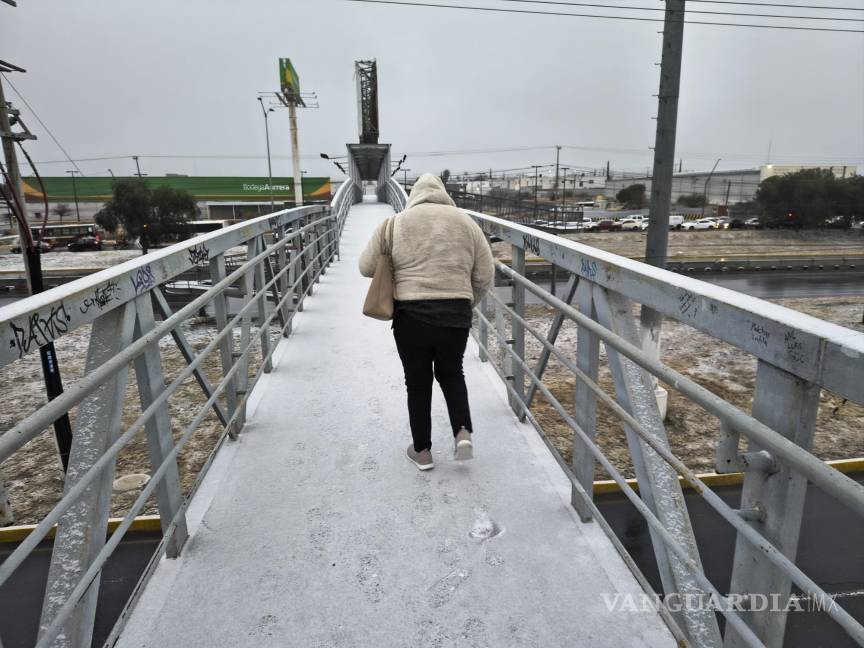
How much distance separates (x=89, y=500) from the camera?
5.82 ft

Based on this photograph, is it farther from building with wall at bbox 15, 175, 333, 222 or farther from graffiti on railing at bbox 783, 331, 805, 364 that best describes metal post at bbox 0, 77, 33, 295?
building with wall at bbox 15, 175, 333, 222

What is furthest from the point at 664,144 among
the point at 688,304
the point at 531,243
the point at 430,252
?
the point at 688,304

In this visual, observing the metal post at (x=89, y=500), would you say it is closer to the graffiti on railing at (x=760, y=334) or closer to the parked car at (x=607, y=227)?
the graffiti on railing at (x=760, y=334)

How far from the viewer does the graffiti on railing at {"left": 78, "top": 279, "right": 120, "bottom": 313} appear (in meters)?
1.69

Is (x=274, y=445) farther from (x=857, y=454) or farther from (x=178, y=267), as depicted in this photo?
(x=857, y=454)

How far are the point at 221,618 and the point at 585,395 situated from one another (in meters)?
1.64

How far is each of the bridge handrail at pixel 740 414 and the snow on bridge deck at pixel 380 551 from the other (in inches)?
11.6

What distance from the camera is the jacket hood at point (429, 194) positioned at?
2828 mm

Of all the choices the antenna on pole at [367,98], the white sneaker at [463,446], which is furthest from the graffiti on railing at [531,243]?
the antenna on pole at [367,98]

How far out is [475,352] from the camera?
16.4 feet

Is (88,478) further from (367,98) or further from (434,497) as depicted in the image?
(367,98)

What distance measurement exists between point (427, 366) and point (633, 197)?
7889 cm

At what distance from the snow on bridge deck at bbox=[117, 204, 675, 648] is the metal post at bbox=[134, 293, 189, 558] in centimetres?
14

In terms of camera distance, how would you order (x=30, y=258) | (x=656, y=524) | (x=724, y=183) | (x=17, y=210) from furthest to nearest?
(x=724, y=183), (x=30, y=258), (x=17, y=210), (x=656, y=524)
